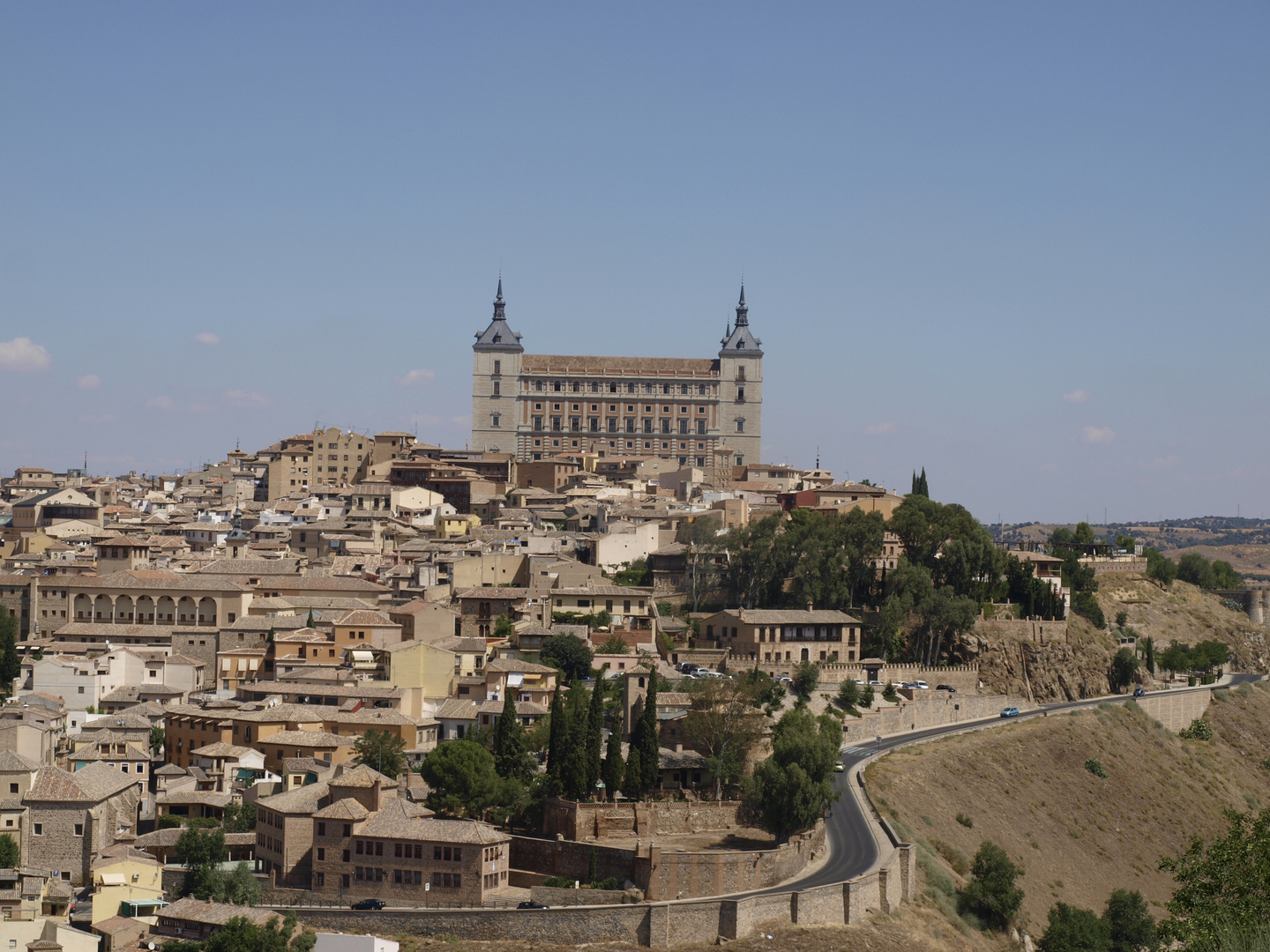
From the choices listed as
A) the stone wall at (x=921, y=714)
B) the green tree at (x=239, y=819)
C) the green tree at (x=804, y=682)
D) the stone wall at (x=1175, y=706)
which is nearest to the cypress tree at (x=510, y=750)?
the green tree at (x=239, y=819)

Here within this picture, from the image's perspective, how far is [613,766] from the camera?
58.5 metres

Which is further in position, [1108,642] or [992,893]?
[1108,642]

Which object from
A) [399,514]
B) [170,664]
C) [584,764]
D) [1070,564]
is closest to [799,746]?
[584,764]

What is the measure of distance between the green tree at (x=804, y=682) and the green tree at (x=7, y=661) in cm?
3404

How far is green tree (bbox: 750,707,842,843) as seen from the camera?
58.5 m

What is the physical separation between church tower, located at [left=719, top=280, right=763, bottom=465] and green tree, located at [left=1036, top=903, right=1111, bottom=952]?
324ft

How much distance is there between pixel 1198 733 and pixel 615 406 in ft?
251

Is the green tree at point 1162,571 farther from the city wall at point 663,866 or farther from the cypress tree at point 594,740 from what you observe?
the cypress tree at point 594,740

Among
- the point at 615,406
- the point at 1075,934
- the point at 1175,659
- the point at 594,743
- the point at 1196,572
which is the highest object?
the point at 615,406

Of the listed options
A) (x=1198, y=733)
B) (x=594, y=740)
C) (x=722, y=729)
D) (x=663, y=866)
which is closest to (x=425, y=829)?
(x=594, y=740)

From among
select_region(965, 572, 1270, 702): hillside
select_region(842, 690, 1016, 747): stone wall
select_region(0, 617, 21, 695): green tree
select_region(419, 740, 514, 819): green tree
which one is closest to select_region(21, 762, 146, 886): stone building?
select_region(419, 740, 514, 819): green tree

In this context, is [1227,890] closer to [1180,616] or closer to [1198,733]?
[1198,733]

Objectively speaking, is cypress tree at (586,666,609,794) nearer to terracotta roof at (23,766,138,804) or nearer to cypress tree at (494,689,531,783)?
cypress tree at (494,689,531,783)

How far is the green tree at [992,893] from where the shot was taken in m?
64.2
